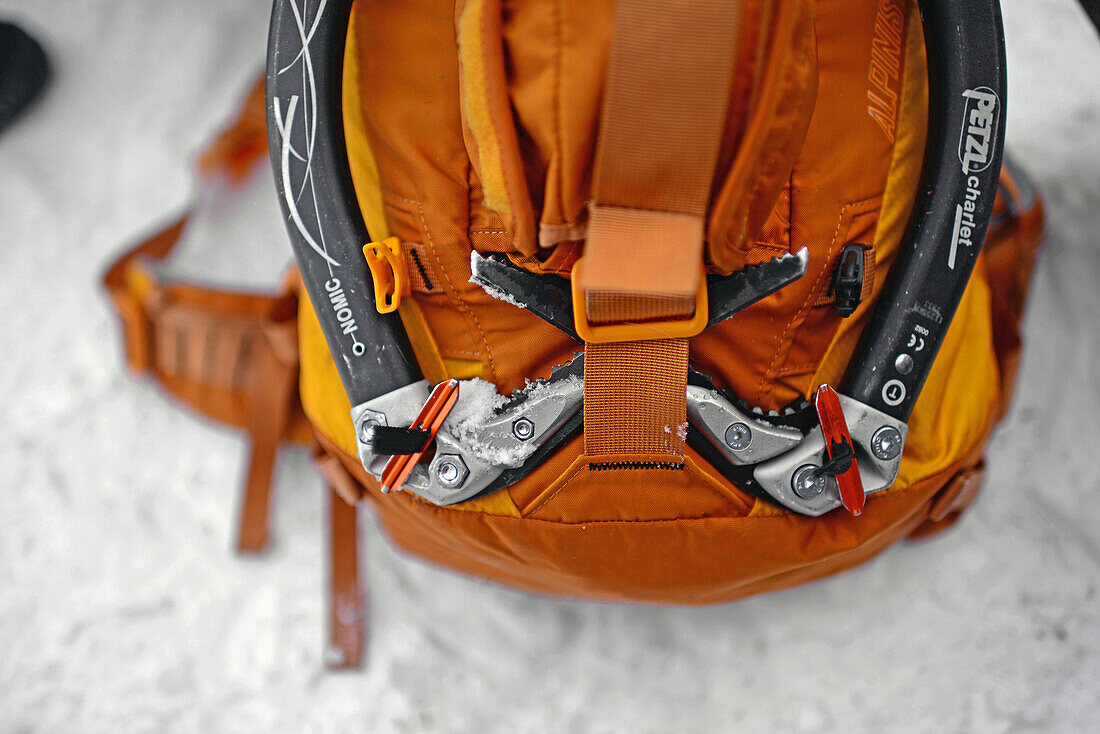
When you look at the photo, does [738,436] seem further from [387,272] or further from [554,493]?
[387,272]

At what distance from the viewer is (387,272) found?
636 millimetres

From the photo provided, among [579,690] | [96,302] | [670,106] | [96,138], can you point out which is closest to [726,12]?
[670,106]

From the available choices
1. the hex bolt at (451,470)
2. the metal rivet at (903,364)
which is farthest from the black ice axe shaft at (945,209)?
the hex bolt at (451,470)

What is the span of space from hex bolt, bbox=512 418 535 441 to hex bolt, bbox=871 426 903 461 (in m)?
0.27

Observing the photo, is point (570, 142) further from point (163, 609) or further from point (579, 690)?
point (163, 609)

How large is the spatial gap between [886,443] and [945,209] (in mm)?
190

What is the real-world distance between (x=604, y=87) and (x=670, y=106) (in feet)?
0.14

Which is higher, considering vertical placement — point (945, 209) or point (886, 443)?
point (945, 209)

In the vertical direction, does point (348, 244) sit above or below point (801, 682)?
above

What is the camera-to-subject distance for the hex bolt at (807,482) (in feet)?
2.00

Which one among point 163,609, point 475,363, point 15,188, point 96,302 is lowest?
point 163,609

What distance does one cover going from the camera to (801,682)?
942 millimetres

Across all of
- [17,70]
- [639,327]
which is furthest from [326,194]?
[17,70]

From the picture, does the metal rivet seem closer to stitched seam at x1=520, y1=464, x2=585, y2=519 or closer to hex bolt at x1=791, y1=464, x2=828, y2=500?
hex bolt at x1=791, y1=464, x2=828, y2=500
